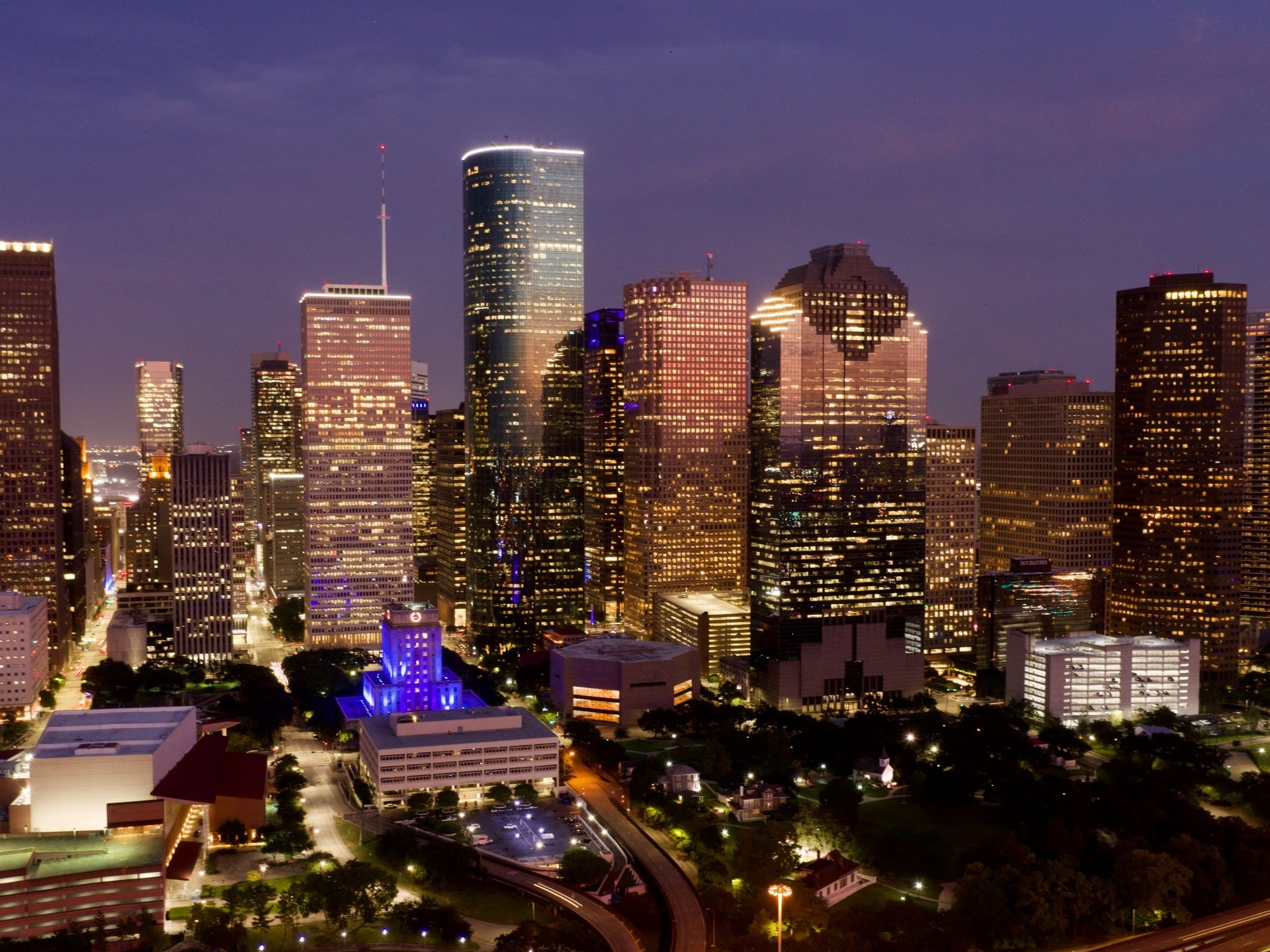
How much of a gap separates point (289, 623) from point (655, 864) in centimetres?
11658

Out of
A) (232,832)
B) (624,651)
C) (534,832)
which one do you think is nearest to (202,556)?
(624,651)

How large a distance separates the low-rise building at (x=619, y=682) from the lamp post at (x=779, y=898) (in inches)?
2222

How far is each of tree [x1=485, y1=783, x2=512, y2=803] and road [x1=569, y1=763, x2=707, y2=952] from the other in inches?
280

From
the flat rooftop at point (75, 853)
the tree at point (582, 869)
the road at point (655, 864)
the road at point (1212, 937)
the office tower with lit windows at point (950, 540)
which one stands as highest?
the office tower with lit windows at point (950, 540)

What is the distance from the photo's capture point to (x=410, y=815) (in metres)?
101

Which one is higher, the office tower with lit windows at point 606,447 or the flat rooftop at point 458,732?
the office tower with lit windows at point 606,447

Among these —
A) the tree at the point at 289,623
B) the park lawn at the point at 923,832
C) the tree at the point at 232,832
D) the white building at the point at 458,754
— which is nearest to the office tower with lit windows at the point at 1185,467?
the park lawn at the point at 923,832

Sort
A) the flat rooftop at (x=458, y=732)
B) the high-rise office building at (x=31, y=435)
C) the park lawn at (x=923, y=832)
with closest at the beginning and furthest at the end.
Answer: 1. the park lawn at (x=923, y=832)
2. the flat rooftop at (x=458, y=732)
3. the high-rise office building at (x=31, y=435)

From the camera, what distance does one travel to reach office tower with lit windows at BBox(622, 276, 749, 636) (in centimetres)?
17400

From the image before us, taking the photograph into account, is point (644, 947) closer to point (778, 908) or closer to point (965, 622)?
point (778, 908)

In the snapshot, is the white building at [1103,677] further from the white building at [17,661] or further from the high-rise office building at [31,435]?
the high-rise office building at [31,435]

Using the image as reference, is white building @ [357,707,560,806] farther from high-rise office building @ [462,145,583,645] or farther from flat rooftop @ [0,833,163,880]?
high-rise office building @ [462,145,583,645]

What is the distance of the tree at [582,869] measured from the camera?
273ft

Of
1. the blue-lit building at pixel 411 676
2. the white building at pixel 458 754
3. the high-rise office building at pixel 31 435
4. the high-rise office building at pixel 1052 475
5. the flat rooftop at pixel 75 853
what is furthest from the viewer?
the high-rise office building at pixel 1052 475
